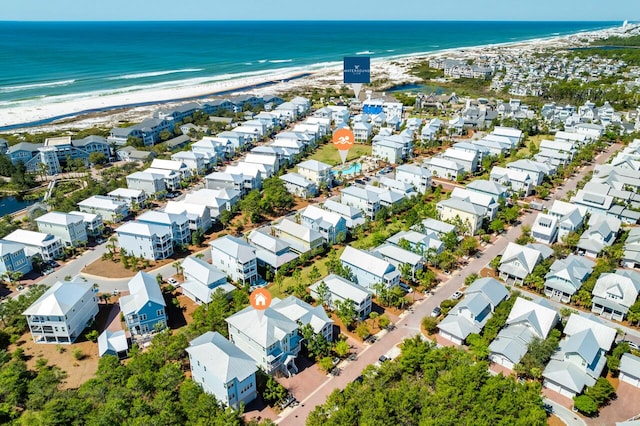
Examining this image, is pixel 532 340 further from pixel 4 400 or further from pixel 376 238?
pixel 4 400

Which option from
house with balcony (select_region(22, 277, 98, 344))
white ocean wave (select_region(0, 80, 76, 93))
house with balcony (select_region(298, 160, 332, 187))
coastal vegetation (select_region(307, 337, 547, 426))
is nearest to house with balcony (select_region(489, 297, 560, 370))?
coastal vegetation (select_region(307, 337, 547, 426))

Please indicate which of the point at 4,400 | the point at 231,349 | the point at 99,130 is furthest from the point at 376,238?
the point at 99,130

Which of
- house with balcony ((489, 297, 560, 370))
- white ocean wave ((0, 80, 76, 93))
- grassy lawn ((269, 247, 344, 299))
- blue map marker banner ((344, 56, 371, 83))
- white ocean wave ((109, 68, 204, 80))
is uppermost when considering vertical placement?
blue map marker banner ((344, 56, 371, 83))

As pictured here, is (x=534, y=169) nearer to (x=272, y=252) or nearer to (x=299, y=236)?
(x=299, y=236)

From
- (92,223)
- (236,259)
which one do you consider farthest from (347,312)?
(92,223)

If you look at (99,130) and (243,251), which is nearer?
(243,251)

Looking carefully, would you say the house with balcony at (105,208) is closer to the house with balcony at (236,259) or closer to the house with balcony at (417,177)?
the house with balcony at (236,259)

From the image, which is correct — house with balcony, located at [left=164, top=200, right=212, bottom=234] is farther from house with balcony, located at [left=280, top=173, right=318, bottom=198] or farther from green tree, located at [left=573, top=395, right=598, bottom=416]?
green tree, located at [left=573, top=395, right=598, bottom=416]
